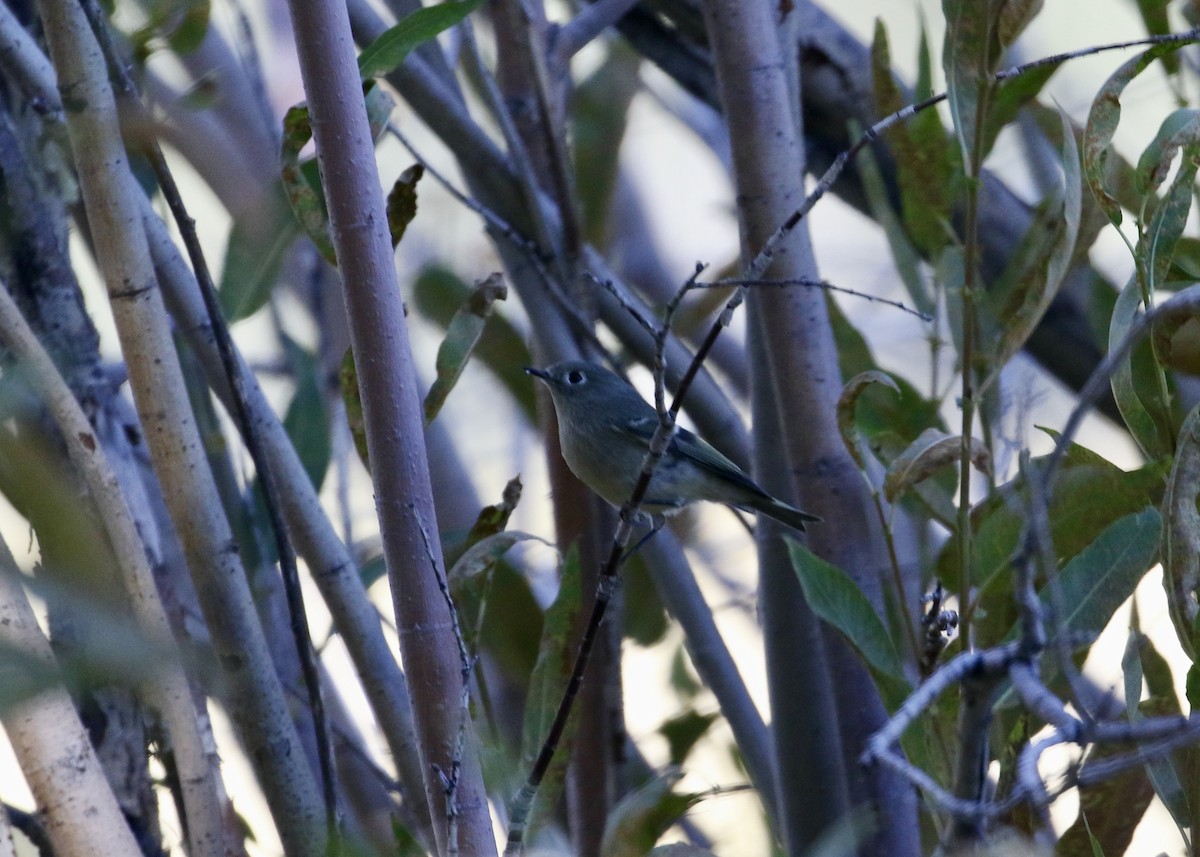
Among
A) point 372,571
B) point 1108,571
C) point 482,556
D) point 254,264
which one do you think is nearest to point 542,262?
point 254,264

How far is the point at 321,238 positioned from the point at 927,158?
0.91 meters

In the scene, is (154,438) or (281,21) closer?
(154,438)

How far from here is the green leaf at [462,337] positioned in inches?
57.7

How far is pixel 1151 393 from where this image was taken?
1535 mm

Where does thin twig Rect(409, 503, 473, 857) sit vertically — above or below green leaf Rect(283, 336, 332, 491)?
below

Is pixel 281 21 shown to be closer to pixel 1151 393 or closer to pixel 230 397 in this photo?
pixel 230 397

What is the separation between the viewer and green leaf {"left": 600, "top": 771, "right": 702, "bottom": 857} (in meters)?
1.22

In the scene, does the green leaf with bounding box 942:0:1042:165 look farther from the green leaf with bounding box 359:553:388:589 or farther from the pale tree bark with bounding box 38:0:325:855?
the green leaf with bounding box 359:553:388:589

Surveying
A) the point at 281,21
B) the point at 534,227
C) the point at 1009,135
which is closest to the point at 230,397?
the point at 534,227

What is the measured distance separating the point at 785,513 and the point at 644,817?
0.64 meters

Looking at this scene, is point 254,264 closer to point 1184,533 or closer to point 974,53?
point 974,53

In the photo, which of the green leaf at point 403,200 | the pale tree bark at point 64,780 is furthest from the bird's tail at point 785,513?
the pale tree bark at point 64,780

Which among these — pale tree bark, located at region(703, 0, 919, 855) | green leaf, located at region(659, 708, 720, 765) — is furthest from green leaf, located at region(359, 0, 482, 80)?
green leaf, located at region(659, 708, 720, 765)

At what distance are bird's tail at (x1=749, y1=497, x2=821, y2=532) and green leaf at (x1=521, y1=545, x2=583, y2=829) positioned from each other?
1.07 ft
